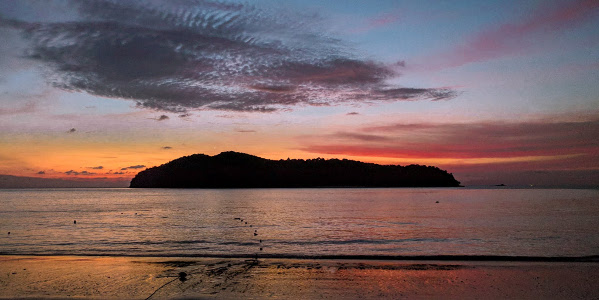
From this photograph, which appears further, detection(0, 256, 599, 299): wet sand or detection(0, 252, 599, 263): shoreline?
detection(0, 252, 599, 263): shoreline

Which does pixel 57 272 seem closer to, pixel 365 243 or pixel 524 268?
pixel 365 243

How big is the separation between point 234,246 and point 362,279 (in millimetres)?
13887

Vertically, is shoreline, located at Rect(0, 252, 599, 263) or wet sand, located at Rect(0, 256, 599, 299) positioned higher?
wet sand, located at Rect(0, 256, 599, 299)

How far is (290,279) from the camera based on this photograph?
52.6 feet

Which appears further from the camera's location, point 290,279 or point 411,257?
point 411,257

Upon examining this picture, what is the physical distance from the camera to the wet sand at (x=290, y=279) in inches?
549

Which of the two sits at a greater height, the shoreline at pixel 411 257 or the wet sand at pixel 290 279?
the wet sand at pixel 290 279

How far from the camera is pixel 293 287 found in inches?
578

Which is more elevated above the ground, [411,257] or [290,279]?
[290,279]

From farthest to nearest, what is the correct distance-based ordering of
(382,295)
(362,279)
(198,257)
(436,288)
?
(198,257), (362,279), (436,288), (382,295)

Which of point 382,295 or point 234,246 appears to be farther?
point 234,246

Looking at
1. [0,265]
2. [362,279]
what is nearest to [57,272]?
[0,265]

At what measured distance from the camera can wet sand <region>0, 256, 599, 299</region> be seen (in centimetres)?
1395

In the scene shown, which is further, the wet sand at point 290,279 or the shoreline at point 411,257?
the shoreline at point 411,257
